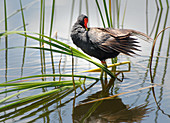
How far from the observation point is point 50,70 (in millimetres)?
2754

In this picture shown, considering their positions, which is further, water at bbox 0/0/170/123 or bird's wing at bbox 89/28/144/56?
bird's wing at bbox 89/28/144/56

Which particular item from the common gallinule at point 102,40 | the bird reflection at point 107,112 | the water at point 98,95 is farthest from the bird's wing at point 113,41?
the bird reflection at point 107,112

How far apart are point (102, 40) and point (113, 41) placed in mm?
94

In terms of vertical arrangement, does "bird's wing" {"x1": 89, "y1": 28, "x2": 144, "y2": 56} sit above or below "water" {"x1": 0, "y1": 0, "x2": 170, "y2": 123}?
above

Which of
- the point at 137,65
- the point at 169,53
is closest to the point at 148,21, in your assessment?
the point at 169,53

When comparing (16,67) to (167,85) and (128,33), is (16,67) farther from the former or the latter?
(167,85)

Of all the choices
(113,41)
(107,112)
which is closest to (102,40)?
(113,41)

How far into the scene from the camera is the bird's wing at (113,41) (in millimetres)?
2010

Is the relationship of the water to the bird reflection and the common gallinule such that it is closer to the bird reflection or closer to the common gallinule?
the bird reflection

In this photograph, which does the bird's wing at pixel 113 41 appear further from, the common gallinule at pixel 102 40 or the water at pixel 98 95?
the water at pixel 98 95

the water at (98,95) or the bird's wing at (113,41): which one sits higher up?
the bird's wing at (113,41)

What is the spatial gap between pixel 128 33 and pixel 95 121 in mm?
870

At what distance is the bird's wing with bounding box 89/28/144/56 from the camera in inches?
79.1

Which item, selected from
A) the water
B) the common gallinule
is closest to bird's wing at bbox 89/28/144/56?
the common gallinule
